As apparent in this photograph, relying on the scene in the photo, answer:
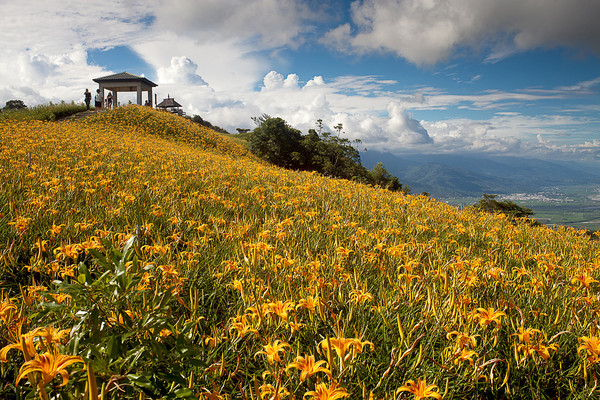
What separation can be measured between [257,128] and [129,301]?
28.0 meters

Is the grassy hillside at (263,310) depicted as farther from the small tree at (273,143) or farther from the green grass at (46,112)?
the small tree at (273,143)

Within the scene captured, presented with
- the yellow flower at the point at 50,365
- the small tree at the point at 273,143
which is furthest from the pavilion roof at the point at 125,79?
the yellow flower at the point at 50,365

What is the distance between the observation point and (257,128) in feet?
92.6

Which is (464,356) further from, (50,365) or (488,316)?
(50,365)

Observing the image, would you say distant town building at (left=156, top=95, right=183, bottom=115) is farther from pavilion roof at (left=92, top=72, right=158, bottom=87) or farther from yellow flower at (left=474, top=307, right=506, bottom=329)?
yellow flower at (left=474, top=307, right=506, bottom=329)

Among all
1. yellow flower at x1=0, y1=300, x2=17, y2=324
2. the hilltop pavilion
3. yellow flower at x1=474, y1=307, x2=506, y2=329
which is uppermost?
the hilltop pavilion

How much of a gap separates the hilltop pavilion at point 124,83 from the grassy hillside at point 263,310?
30.6m

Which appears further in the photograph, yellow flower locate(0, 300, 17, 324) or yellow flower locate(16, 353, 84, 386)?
yellow flower locate(0, 300, 17, 324)

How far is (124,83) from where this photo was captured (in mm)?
30406

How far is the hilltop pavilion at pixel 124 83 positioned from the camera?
30.0 meters

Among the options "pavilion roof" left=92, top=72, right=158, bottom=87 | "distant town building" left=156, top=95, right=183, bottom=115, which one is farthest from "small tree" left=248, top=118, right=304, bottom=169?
"distant town building" left=156, top=95, right=183, bottom=115

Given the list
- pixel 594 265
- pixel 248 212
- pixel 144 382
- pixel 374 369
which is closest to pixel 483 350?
pixel 374 369

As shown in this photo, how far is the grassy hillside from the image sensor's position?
1143mm

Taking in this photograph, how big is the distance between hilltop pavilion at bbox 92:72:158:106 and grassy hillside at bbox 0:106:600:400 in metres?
30.6
